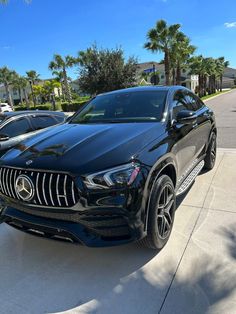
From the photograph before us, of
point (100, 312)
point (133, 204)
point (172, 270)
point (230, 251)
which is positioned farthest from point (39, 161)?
point (230, 251)

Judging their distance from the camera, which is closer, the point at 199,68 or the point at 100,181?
the point at 100,181

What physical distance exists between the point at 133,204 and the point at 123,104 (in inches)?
76.5

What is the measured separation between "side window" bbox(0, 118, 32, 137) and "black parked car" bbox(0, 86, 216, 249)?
268cm

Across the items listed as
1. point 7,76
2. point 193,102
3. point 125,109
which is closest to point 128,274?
point 125,109

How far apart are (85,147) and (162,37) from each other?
95.3 ft

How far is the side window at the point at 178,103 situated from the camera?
156 inches

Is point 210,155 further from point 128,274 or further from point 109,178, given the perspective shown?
point 109,178

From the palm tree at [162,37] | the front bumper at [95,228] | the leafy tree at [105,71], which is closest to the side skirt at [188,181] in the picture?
the front bumper at [95,228]

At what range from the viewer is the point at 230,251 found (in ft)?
10.3

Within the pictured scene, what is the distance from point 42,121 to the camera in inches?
271

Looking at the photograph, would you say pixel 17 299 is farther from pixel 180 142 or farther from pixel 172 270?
pixel 180 142

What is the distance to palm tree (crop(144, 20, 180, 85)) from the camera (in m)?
29.0

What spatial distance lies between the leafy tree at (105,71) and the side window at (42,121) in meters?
19.1

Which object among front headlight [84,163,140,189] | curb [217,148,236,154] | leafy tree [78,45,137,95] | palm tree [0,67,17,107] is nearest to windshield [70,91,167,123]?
front headlight [84,163,140,189]
